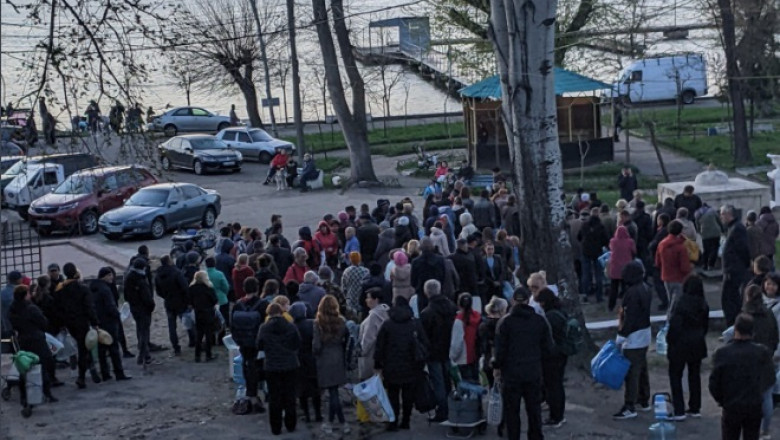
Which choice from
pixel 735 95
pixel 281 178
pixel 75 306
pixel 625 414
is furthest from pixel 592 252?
pixel 735 95

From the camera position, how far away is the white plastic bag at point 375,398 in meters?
11.9

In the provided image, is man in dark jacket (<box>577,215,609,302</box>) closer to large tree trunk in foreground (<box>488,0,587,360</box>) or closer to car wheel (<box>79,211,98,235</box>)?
large tree trunk in foreground (<box>488,0,587,360</box>)

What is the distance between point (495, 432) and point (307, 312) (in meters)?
2.43

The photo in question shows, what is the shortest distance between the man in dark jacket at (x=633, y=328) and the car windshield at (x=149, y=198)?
1698 centimetres

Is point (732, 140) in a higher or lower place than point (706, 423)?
higher

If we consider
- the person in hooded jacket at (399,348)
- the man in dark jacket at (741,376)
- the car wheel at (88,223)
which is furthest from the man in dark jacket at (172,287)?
the car wheel at (88,223)

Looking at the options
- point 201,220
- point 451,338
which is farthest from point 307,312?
point 201,220

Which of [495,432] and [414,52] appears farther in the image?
[414,52]

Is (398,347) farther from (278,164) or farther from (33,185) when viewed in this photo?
(278,164)

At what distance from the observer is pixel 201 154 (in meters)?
37.8

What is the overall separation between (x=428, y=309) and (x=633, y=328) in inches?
80.4

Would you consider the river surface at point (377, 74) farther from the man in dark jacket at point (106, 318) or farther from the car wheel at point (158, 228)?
the man in dark jacket at point (106, 318)

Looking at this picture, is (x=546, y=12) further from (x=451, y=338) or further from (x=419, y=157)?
(x=419, y=157)

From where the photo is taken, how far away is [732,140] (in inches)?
1441
